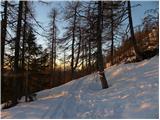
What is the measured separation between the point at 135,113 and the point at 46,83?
1022 inches

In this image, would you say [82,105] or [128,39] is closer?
[82,105]

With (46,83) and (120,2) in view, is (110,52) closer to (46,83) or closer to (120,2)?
(46,83)

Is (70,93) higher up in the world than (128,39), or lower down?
lower down

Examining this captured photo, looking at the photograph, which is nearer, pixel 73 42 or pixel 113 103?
pixel 113 103

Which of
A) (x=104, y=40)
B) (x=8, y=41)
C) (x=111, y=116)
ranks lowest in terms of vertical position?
(x=111, y=116)

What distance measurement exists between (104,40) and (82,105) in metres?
19.0

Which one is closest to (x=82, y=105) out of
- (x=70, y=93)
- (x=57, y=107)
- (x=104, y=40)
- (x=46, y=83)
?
(x=57, y=107)

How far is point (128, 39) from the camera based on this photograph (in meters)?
22.6

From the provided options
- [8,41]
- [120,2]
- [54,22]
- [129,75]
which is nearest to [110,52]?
[54,22]

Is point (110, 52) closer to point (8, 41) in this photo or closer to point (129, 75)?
point (129, 75)

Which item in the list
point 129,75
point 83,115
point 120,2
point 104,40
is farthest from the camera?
point 104,40

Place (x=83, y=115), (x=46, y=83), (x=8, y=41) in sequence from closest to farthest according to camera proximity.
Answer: (x=83, y=115), (x=8, y=41), (x=46, y=83)

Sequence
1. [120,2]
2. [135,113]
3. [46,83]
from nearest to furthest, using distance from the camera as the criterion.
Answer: [135,113] → [120,2] → [46,83]

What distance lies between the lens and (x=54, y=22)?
36.5 m
